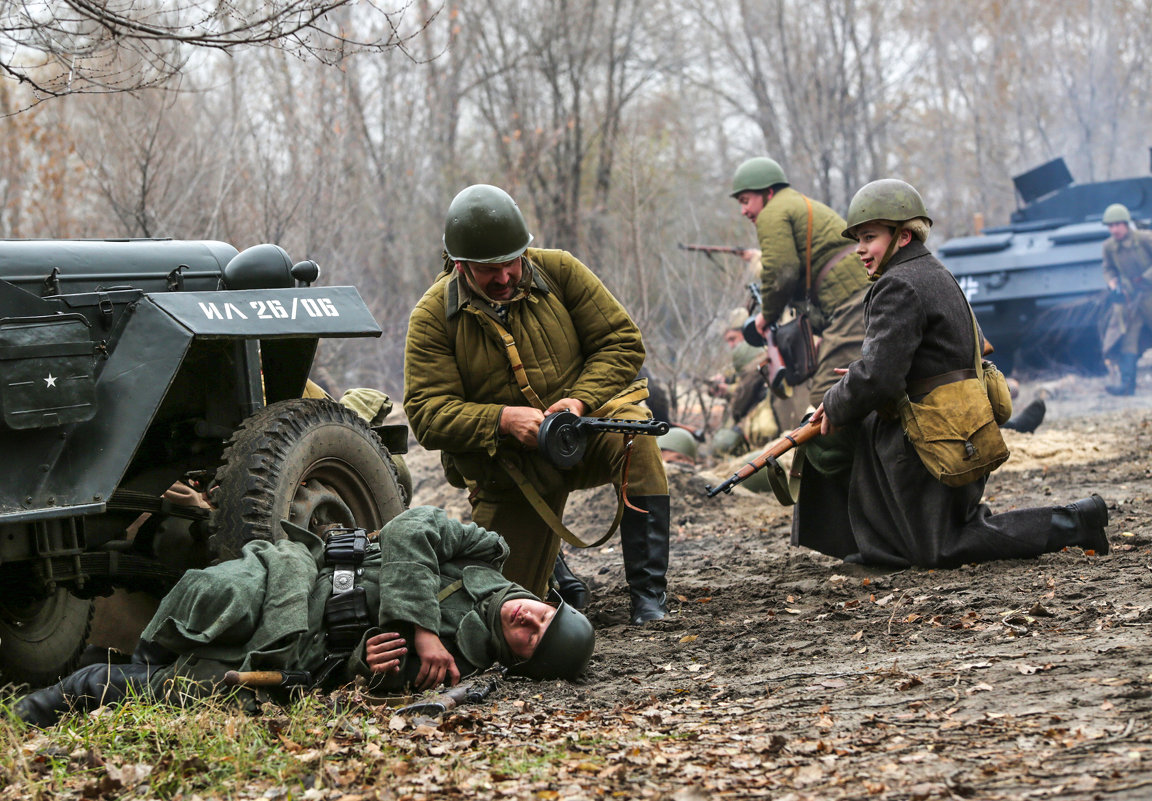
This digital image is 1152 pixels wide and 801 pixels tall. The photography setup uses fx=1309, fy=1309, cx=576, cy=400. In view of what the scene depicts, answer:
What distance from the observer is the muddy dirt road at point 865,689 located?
126 inches

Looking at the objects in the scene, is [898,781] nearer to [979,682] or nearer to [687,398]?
[979,682]

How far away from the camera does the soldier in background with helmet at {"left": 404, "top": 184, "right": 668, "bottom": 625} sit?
5480 millimetres

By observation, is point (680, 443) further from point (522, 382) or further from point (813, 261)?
point (522, 382)

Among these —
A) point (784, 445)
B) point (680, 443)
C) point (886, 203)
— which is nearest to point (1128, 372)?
point (680, 443)

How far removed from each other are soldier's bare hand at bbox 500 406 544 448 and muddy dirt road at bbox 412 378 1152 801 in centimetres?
91

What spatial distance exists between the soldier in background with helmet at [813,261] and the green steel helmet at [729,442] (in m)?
2.25

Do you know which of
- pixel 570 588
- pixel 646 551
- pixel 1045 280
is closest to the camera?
pixel 646 551

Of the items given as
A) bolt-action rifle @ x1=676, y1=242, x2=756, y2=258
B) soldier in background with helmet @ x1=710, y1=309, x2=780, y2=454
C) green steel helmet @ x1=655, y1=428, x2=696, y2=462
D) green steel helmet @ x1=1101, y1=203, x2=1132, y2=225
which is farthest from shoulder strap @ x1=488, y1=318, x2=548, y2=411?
green steel helmet @ x1=1101, y1=203, x2=1132, y2=225

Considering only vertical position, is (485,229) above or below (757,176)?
below

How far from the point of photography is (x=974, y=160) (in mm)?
29453

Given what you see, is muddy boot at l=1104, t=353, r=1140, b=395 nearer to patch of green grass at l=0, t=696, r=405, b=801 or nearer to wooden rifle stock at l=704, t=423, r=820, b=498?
wooden rifle stock at l=704, t=423, r=820, b=498

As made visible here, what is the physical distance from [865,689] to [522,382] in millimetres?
2128

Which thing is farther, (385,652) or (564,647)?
(564,647)

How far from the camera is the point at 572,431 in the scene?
5.43m
